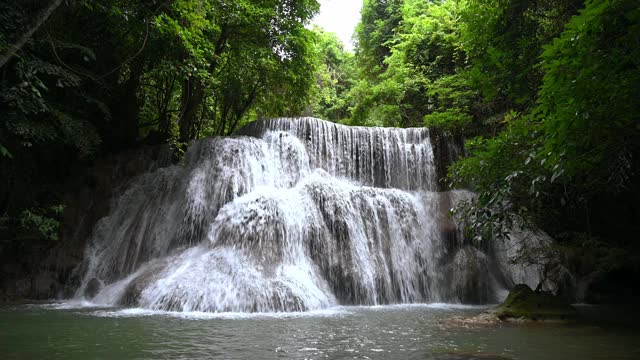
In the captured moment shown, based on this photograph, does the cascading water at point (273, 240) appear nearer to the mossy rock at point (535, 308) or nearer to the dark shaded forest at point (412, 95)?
the dark shaded forest at point (412, 95)

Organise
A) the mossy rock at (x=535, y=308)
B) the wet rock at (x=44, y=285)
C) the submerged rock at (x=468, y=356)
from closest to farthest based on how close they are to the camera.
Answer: the submerged rock at (x=468, y=356), the mossy rock at (x=535, y=308), the wet rock at (x=44, y=285)

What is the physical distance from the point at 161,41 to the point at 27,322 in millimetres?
7428

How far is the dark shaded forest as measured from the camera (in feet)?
16.0

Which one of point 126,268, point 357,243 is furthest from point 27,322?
point 357,243

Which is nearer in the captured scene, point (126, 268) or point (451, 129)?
point (126, 268)

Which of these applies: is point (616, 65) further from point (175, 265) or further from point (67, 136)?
point (67, 136)

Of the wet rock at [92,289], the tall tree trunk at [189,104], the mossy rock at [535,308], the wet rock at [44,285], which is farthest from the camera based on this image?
the tall tree trunk at [189,104]

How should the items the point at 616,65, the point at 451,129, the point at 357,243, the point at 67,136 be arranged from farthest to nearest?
the point at 451,129 → the point at 357,243 → the point at 67,136 → the point at 616,65

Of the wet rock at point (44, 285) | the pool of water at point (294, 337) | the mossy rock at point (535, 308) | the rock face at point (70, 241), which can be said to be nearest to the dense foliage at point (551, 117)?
the mossy rock at point (535, 308)

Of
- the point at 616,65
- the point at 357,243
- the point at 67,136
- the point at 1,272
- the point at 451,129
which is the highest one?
the point at 451,129

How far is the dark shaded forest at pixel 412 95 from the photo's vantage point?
4.86 m

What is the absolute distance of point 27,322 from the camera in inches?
267

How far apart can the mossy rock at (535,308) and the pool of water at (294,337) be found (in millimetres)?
382

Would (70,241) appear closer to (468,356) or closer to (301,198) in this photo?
(301,198)
